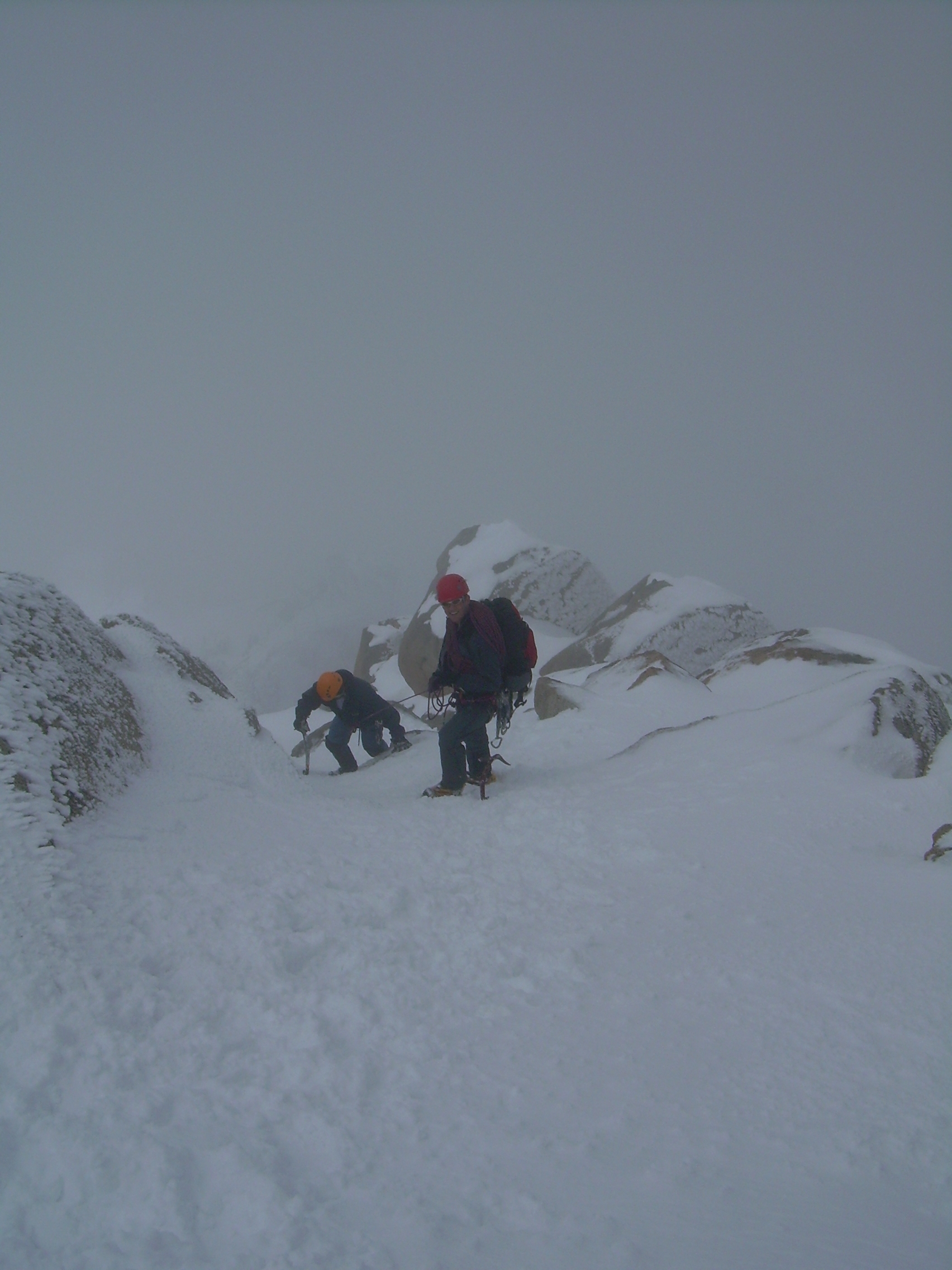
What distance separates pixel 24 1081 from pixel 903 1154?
265 centimetres

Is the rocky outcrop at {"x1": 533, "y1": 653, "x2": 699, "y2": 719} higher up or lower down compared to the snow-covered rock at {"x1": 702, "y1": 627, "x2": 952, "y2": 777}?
higher up

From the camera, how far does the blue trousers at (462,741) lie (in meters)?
6.86

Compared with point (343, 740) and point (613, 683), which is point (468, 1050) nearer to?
point (343, 740)

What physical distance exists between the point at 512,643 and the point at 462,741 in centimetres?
107

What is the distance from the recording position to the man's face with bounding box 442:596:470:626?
21.4 feet

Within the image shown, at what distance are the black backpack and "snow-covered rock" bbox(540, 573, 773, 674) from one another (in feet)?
48.4

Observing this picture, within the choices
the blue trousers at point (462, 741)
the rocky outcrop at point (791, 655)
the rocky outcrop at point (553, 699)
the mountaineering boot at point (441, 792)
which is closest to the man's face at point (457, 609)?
the blue trousers at point (462, 741)

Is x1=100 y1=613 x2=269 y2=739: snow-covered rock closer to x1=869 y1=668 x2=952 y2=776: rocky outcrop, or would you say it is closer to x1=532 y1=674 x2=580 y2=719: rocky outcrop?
x1=532 y1=674 x2=580 y2=719: rocky outcrop

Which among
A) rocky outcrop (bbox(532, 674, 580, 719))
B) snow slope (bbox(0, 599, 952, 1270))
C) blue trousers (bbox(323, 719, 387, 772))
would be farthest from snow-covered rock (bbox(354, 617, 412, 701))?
snow slope (bbox(0, 599, 952, 1270))

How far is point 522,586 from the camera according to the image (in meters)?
27.0

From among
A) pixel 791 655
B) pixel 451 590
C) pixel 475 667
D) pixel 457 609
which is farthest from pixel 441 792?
pixel 791 655

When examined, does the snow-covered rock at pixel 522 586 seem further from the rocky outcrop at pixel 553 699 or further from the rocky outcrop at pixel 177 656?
the rocky outcrop at pixel 177 656

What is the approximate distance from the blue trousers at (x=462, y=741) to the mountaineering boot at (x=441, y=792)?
3 centimetres

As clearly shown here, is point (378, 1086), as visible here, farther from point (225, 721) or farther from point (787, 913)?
point (225, 721)
